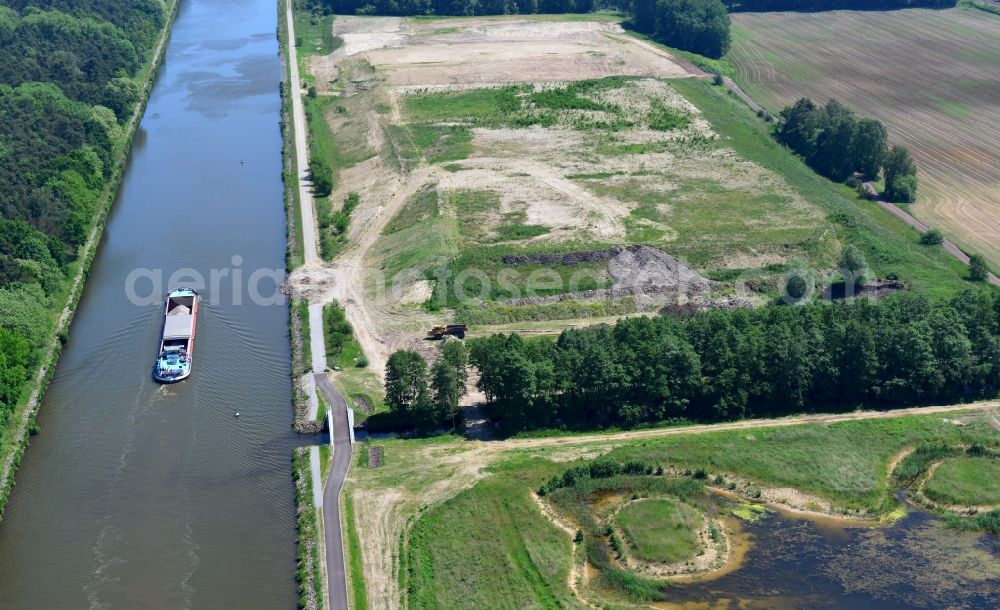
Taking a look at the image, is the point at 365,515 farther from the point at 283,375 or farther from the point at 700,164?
the point at 700,164

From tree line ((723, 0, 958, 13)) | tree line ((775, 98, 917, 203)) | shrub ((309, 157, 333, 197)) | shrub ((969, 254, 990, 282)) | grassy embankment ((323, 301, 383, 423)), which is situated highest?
tree line ((723, 0, 958, 13))

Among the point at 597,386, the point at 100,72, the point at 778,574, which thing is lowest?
the point at 778,574

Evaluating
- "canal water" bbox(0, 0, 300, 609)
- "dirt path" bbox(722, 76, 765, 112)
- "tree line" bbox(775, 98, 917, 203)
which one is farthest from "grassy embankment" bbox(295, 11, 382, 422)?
"dirt path" bbox(722, 76, 765, 112)

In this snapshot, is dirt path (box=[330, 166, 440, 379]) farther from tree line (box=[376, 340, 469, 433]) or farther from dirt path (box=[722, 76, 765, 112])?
dirt path (box=[722, 76, 765, 112])

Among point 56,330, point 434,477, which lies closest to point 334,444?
point 434,477

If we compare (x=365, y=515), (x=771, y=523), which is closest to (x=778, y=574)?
(x=771, y=523)

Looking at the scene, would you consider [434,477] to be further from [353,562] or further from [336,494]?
[353,562]

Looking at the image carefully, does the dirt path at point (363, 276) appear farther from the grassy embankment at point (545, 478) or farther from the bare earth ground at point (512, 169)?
the grassy embankment at point (545, 478)
